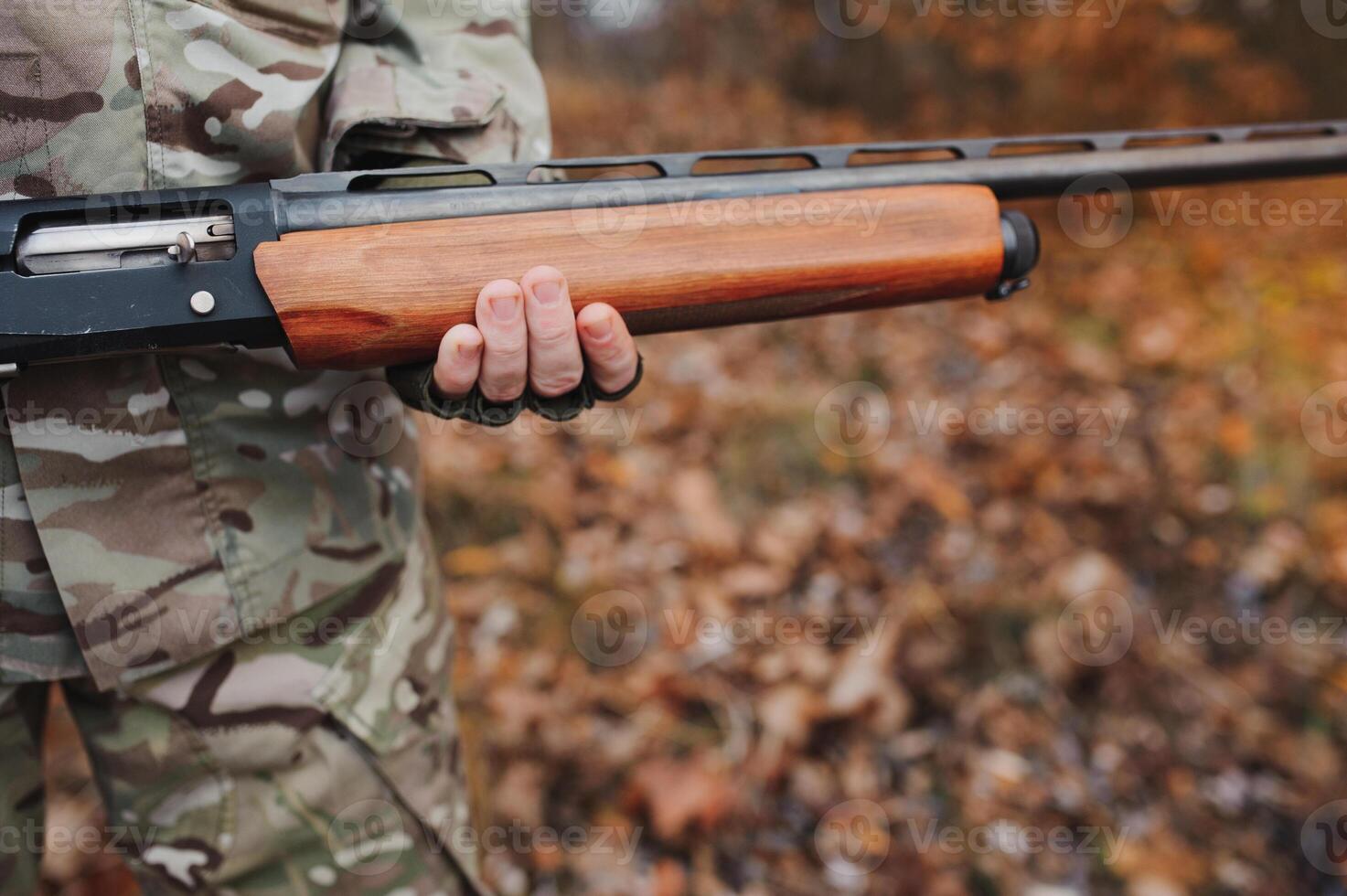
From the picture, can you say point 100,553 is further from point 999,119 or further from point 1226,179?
point 999,119

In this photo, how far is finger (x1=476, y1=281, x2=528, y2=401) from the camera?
1.40m

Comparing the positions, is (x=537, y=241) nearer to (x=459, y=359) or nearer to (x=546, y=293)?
→ (x=546, y=293)

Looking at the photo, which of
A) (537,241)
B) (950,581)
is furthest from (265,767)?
(950,581)

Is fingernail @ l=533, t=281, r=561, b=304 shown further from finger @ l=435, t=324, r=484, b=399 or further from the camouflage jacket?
the camouflage jacket

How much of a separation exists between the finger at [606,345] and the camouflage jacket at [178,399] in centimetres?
44

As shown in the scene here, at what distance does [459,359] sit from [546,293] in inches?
7.1

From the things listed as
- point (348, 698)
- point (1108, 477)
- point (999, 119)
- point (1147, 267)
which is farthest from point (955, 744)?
point (999, 119)

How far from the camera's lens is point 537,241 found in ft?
4.89

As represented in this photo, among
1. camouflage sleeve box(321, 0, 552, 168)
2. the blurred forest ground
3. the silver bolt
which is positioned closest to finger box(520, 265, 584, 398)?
camouflage sleeve box(321, 0, 552, 168)

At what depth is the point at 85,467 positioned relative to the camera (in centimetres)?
131

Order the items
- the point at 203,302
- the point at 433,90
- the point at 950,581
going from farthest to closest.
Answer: the point at 950,581, the point at 433,90, the point at 203,302

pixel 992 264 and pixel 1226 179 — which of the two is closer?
pixel 992 264

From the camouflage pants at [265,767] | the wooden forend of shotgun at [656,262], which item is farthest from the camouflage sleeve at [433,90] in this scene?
the camouflage pants at [265,767]

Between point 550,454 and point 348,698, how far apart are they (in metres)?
2.46
